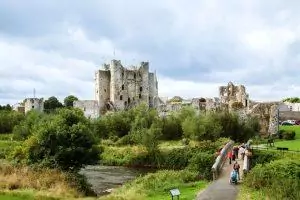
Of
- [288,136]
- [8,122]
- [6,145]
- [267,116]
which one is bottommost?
[6,145]

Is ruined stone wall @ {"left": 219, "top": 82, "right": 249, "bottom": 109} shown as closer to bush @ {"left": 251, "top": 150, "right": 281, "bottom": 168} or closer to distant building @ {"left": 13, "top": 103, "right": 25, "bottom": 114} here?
bush @ {"left": 251, "top": 150, "right": 281, "bottom": 168}

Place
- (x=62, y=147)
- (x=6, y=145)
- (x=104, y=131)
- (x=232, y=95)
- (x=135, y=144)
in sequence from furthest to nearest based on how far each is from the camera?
(x=232, y=95), (x=104, y=131), (x=6, y=145), (x=135, y=144), (x=62, y=147)

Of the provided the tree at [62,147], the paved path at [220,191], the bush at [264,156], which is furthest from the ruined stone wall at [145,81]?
the paved path at [220,191]

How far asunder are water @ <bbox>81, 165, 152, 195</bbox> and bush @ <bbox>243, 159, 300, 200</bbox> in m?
13.2

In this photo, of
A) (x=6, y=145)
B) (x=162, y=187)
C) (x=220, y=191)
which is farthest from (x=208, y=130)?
(x=220, y=191)

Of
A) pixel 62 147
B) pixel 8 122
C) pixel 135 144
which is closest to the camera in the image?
pixel 62 147

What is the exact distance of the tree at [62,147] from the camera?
4103 cm

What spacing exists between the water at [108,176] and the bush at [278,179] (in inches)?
521

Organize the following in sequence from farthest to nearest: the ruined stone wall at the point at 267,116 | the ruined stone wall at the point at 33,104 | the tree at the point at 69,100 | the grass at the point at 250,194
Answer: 1. the tree at the point at 69,100
2. the ruined stone wall at the point at 33,104
3. the ruined stone wall at the point at 267,116
4. the grass at the point at 250,194

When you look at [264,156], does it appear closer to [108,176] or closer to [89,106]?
[108,176]

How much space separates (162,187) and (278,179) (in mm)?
8116

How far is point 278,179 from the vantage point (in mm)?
29359

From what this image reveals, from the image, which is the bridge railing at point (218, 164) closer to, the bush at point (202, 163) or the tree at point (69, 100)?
the bush at point (202, 163)

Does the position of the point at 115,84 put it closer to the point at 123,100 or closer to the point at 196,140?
the point at 123,100
